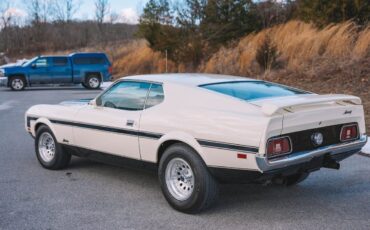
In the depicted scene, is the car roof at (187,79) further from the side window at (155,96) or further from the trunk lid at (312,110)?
the trunk lid at (312,110)

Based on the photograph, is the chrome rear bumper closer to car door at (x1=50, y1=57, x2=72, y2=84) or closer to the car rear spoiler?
the car rear spoiler

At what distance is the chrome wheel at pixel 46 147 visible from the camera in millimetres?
6992

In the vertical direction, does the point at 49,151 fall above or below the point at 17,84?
above

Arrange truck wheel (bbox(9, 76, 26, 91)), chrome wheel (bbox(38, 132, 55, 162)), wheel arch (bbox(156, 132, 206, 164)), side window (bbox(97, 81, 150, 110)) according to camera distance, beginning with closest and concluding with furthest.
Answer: wheel arch (bbox(156, 132, 206, 164)), side window (bbox(97, 81, 150, 110)), chrome wheel (bbox(38, 132, 55, 162)), truck wheel (bbox(9, 76, 26, 91))

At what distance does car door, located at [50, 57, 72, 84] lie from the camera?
24.2 meters

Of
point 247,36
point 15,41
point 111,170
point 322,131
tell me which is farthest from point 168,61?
point 15,41

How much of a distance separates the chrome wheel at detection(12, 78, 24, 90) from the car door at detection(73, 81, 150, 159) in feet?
61.1

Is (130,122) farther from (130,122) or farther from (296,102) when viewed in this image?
(296,102)

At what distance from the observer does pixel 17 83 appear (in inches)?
938

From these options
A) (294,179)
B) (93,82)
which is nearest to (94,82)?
(93,82)

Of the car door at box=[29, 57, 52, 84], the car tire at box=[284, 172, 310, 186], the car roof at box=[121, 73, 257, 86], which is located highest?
the car roof at box=[121, 73, 257, 86]

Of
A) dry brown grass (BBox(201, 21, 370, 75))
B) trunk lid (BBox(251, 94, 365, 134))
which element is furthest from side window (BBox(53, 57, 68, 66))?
trunk lid (BBox(251, 94, 365, 134))

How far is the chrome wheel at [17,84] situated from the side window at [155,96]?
1970 centimetres

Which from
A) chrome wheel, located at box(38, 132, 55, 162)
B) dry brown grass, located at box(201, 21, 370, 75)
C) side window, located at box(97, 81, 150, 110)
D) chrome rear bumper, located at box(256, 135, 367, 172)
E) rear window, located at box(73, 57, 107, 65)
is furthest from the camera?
rear window, located at box(73, 57, 107, 65)
